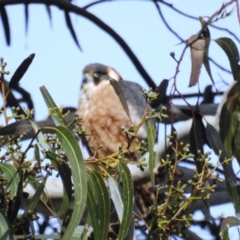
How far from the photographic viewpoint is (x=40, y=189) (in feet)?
4.87

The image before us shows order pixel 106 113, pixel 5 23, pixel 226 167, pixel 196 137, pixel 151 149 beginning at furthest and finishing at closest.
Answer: pixel 106 113
pixel 5 23
pixel 196 137
pixel 226 167
pixel 151 149

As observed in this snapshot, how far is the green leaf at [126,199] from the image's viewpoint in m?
1.46

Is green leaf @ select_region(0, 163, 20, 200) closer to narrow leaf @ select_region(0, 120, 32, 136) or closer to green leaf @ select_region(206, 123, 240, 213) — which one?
narrow leaf @ select_region(0, 120, 32, 136)

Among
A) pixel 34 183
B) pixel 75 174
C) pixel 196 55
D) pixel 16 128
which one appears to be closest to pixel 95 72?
pixel 196 55

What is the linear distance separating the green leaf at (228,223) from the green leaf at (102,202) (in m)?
0.27

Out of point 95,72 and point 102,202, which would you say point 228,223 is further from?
point 95,72

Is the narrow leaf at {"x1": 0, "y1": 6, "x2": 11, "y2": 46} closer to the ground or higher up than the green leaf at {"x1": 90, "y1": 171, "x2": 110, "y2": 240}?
higher up

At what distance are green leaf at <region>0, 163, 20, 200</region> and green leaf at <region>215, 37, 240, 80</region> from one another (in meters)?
0.73

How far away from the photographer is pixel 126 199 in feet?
4.89

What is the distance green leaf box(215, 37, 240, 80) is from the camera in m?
2.00

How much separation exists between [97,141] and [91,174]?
2.08 meters

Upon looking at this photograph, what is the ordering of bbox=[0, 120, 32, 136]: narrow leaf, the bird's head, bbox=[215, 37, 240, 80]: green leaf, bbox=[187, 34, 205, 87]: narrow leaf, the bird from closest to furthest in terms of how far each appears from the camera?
bbox=[0, 120, 32, 136]: narrow leaf → bbox=[187, 34, 205, 87]: narrow leaf → bbox=[215, 37, 240, 80]: green leaf → the bird → the bird's head

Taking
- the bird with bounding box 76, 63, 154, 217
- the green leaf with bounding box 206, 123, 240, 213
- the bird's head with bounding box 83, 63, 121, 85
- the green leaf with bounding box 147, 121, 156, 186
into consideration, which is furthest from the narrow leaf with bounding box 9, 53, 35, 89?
the bird's head with bounding box 83, 63, 121, 85

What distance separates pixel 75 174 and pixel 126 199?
0.13 metres
